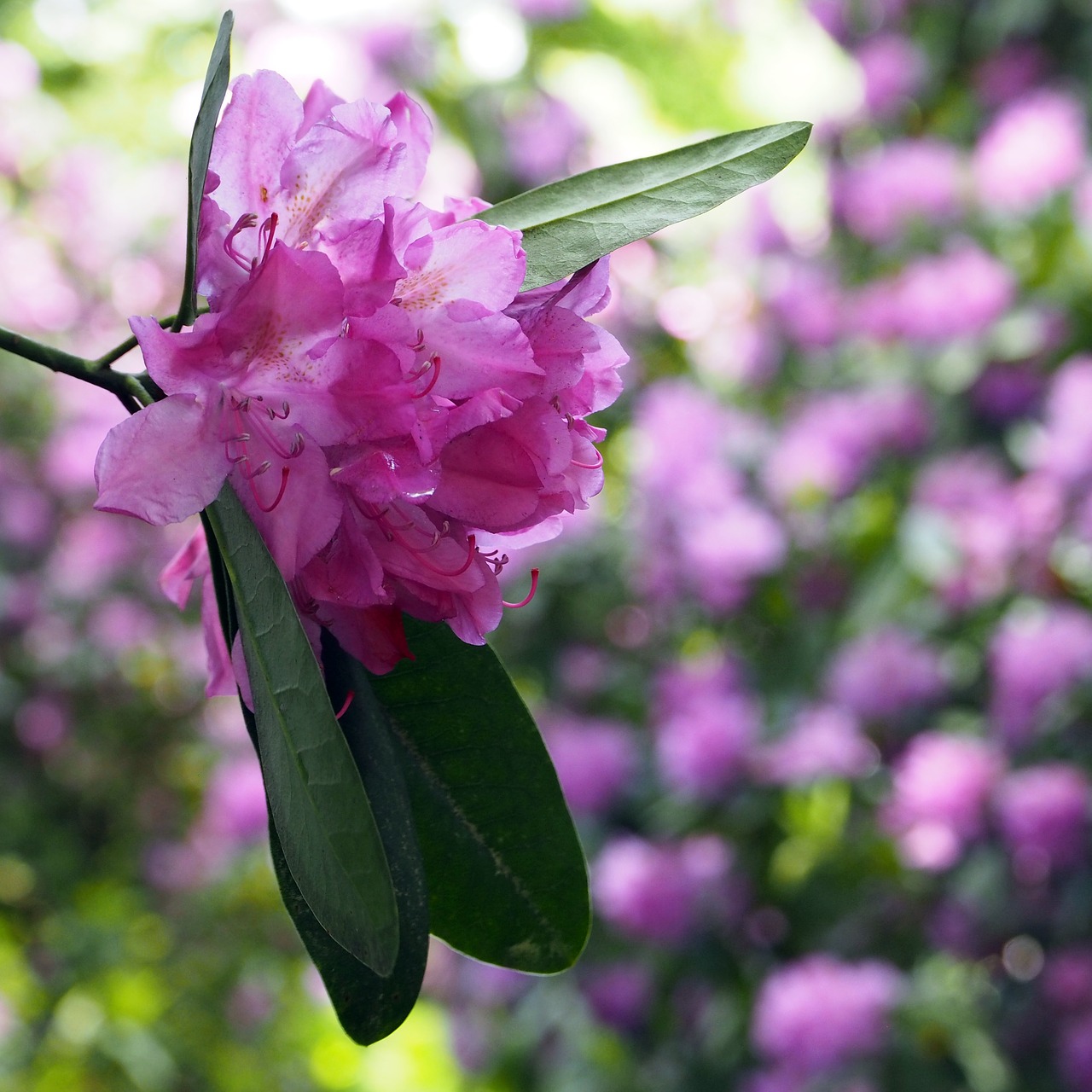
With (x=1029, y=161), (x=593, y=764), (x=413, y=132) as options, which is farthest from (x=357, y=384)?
(x=1029, y=161)

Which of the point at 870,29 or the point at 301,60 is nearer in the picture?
the point at 301,60

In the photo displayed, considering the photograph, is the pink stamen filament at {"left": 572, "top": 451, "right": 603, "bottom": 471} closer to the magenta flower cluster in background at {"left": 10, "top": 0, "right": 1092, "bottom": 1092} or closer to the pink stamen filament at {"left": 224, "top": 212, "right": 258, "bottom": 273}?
the magenta flower cluster in background at {"left": 10, "top": 0, "right": 1092, "bottom": 1092}

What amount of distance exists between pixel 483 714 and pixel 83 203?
94.5 inches

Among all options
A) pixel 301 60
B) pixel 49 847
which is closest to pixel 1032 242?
pixel 301 60

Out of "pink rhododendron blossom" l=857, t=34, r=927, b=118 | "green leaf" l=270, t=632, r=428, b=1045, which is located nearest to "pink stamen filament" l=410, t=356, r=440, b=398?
"green leaf" l=270, t=632, r=428, b=1045

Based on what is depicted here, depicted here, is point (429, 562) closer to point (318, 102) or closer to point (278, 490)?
point (278, 490)

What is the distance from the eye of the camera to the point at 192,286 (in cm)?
33

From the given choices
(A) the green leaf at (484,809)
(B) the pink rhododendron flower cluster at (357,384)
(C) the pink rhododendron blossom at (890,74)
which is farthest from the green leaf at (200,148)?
(C) the pink rhododendron blossom at (890,74)

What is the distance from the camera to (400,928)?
0.33 meters

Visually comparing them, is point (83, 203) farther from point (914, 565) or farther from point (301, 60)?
point (914, 565)

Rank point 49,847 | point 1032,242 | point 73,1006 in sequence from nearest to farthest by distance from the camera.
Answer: point 1032,242, point 73,1006, point 49,847

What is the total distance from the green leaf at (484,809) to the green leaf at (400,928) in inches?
1.0

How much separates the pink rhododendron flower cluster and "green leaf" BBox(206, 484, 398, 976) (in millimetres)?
14

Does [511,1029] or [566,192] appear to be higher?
[566,192]
